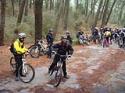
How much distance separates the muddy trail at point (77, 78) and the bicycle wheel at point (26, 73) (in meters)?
0.21

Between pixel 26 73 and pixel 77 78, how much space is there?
2798 mm

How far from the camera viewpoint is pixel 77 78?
600 inches

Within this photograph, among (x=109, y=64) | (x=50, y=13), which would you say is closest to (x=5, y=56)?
(x=109, y=64)

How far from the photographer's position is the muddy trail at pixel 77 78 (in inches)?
504

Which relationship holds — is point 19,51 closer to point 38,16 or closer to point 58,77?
point 58,77

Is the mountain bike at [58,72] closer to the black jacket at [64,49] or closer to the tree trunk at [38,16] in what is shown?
the black jacket at [64,49]

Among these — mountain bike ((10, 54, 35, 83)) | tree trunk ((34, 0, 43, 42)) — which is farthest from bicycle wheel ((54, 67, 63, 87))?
tree trunk ((34, 0, 43, 42))

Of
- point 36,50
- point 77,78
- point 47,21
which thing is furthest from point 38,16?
point 47,21

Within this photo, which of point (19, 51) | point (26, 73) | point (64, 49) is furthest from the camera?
point (64, 49)

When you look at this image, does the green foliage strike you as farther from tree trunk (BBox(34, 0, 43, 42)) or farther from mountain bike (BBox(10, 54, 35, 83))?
mountain bike (BBox(10, 54, 35, 83))

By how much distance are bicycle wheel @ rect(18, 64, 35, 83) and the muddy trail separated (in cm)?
21

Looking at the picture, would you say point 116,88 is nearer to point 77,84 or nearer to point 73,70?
point 77,84

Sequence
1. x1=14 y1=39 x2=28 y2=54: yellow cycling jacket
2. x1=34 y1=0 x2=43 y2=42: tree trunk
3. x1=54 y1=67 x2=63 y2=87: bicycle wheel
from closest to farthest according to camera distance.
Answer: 1. x1=54 y1=67 x2=63 y2=87: bicycle wheel
2. x1=14 y1=39 x2=28 y2=54: yellow cycling jacket
3. x1=34 y1=0 x2=43 y2=42: tree trunk

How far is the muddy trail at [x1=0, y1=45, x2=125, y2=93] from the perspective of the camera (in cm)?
1280
